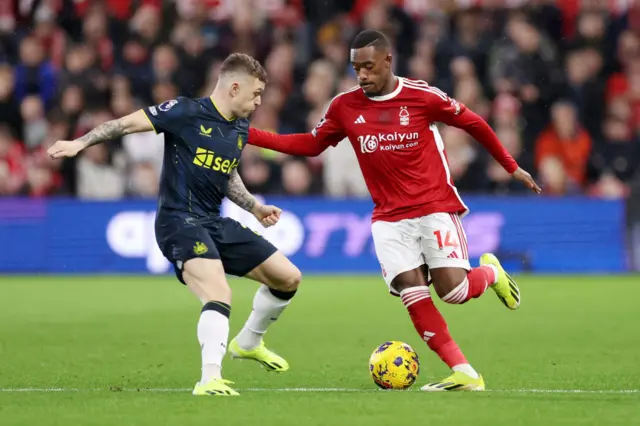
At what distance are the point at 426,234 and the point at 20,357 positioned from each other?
326 cm

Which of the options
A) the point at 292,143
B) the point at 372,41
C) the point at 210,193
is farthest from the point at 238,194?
the point at 372,41

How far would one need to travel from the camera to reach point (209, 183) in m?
7.86

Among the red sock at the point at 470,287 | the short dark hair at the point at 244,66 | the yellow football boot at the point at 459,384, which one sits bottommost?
the yellow football boot at the point at 459,384

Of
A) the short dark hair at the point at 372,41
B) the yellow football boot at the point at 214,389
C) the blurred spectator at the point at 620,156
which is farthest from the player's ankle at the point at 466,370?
the blurred spectator at the point at 620,156

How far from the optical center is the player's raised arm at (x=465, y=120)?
25.6 feet

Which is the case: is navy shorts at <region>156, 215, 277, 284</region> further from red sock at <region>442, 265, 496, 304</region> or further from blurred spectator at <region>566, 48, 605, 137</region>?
blurred spectator at <region>566, 48, 605, 137</region>

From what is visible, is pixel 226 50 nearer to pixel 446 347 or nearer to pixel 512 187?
pixel 512 187

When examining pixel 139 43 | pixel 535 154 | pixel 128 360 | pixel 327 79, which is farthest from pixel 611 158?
pixel 128 360

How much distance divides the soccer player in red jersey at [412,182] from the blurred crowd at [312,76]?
896 cm

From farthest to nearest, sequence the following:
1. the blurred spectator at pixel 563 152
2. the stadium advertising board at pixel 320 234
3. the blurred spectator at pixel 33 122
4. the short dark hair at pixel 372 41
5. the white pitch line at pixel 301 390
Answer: the blurred spectator at pixel 33 122 < the blurred spectator at pixel 563 152 < the stadium advertising board at pixel 320 234 < the short dark hair at pixel 372 41 < the white pitch line at pixel 301 390

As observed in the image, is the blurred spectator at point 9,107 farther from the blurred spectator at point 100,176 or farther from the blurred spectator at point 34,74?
the blurred spectator at point 100,176

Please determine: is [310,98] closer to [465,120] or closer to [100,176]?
[100,176]

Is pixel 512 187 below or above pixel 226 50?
below

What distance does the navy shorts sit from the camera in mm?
7574
